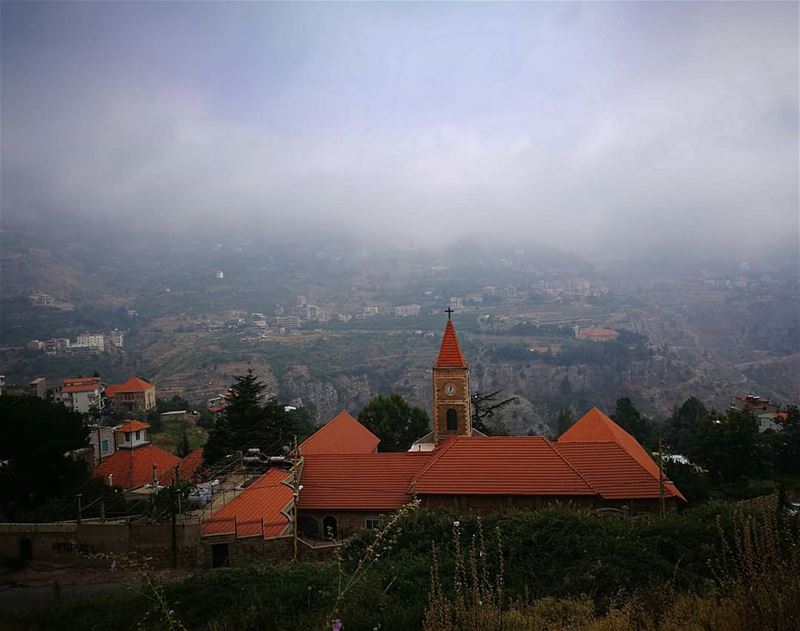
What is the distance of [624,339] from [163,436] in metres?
103

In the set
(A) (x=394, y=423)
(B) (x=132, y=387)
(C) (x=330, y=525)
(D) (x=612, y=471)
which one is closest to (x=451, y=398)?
(A) (x=394, y=423)

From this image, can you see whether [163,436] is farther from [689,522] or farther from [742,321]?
[742,321]

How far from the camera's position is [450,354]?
27.6m

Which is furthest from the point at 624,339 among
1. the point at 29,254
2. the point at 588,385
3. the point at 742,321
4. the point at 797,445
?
the point at 29,254

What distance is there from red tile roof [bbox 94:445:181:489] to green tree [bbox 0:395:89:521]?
9.44 metres

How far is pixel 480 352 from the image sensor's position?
11369cm

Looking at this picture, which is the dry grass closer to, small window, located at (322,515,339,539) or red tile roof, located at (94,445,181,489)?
small window, located at (322,515,339,539)

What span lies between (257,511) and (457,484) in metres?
6.24

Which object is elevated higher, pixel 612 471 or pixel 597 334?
pixel 612 471

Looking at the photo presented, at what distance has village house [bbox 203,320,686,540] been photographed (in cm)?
1778

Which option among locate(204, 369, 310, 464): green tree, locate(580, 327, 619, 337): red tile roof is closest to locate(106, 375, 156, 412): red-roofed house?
locate(204, 369, 310, 464): green tree

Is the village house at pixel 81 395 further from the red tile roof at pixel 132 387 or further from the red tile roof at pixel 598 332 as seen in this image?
the red tile roof at pixel 598 332

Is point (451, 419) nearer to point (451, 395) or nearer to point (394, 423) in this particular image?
point (451, 395)

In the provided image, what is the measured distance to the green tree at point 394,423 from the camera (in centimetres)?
3400
